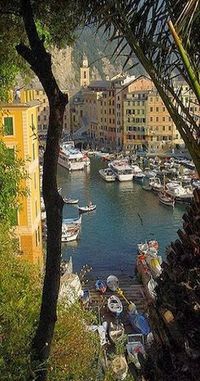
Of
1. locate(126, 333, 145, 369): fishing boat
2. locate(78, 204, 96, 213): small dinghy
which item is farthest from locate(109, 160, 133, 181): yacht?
locate(126, 333, 145, 369): fishing boat

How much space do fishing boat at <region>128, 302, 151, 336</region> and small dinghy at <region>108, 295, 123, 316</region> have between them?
32 centimetres

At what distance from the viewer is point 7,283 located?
205 inches

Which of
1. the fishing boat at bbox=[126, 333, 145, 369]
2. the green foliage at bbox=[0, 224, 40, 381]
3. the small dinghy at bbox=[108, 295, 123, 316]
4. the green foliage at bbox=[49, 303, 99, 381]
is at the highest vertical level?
the green foliage at bbox=[0, 224, 40, 381]

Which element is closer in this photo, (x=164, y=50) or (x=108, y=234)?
(x=164, y=50)

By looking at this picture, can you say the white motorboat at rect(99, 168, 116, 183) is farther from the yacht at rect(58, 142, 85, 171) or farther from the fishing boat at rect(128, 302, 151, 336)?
the fishing boat at rect(128, 302, 151, 336)

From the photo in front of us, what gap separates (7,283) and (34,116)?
10279mm

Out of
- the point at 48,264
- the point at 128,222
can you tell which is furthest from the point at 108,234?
the point at 48,264

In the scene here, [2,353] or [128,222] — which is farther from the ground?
[2,353]

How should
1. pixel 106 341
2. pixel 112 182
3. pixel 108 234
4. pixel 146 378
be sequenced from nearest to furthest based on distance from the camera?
pixel 146 378 → pixel 106 341 → pixel 108 234 → pixel 112 182

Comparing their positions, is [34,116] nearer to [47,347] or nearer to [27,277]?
[27,277]

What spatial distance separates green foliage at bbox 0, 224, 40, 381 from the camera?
387 centimetres

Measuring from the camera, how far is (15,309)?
15.2 feet

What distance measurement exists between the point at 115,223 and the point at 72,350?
21922 millimetres

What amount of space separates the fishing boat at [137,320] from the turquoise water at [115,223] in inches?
112
